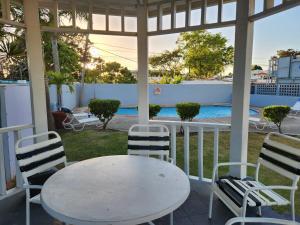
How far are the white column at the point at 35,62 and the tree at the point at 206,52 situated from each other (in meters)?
18.2

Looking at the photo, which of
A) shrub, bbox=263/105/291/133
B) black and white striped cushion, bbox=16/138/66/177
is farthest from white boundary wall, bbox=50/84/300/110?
black and white striped cushion, bbox=16/138/66/177

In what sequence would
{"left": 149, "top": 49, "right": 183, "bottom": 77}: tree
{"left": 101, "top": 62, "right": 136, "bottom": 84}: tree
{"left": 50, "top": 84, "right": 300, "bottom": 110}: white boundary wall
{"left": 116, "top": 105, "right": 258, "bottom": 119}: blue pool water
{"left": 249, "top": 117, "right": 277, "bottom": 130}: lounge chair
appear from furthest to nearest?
{"left": 149, "top": 49, "right": 183, "bottom": 77}: tree
{"left": 101, "top": 62, "right": 136, "bottom": 84}: tree
{"left": 50, "top": 84, "right": 300, "bottom": 110}: white boundary wall
{"left": 116, "top": 105, "right": 258, "bottom": 119}: blue pool water
{"left": 249, "top": 117, "right": 277, "bottom": 130}: lounge chair

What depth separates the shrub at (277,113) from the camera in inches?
298

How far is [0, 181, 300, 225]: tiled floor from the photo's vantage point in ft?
7.50

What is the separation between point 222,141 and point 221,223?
15.3ft

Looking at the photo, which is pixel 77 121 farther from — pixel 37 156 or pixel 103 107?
pixel 37 156

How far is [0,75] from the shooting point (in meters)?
7.50

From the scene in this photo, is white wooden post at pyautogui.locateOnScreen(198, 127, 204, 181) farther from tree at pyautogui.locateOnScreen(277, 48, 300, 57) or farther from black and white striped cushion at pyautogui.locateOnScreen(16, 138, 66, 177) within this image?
tree at pyautogui.locateOnScreen(277, 48, 300, 57)

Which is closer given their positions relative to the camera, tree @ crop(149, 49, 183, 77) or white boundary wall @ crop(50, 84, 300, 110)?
white boundary wall @ crop(50, 84, 300, 110)

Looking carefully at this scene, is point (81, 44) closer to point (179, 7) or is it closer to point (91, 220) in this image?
point (179, 7)

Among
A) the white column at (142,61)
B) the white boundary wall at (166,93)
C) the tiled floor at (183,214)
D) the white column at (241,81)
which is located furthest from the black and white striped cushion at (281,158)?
the white boundary wall at (166,93)

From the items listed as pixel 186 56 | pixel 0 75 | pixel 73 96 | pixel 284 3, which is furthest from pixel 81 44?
pixel 284 3

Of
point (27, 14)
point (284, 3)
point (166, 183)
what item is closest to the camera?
point (166, 183)

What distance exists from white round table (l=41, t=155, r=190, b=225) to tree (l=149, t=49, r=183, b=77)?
21.7 m
